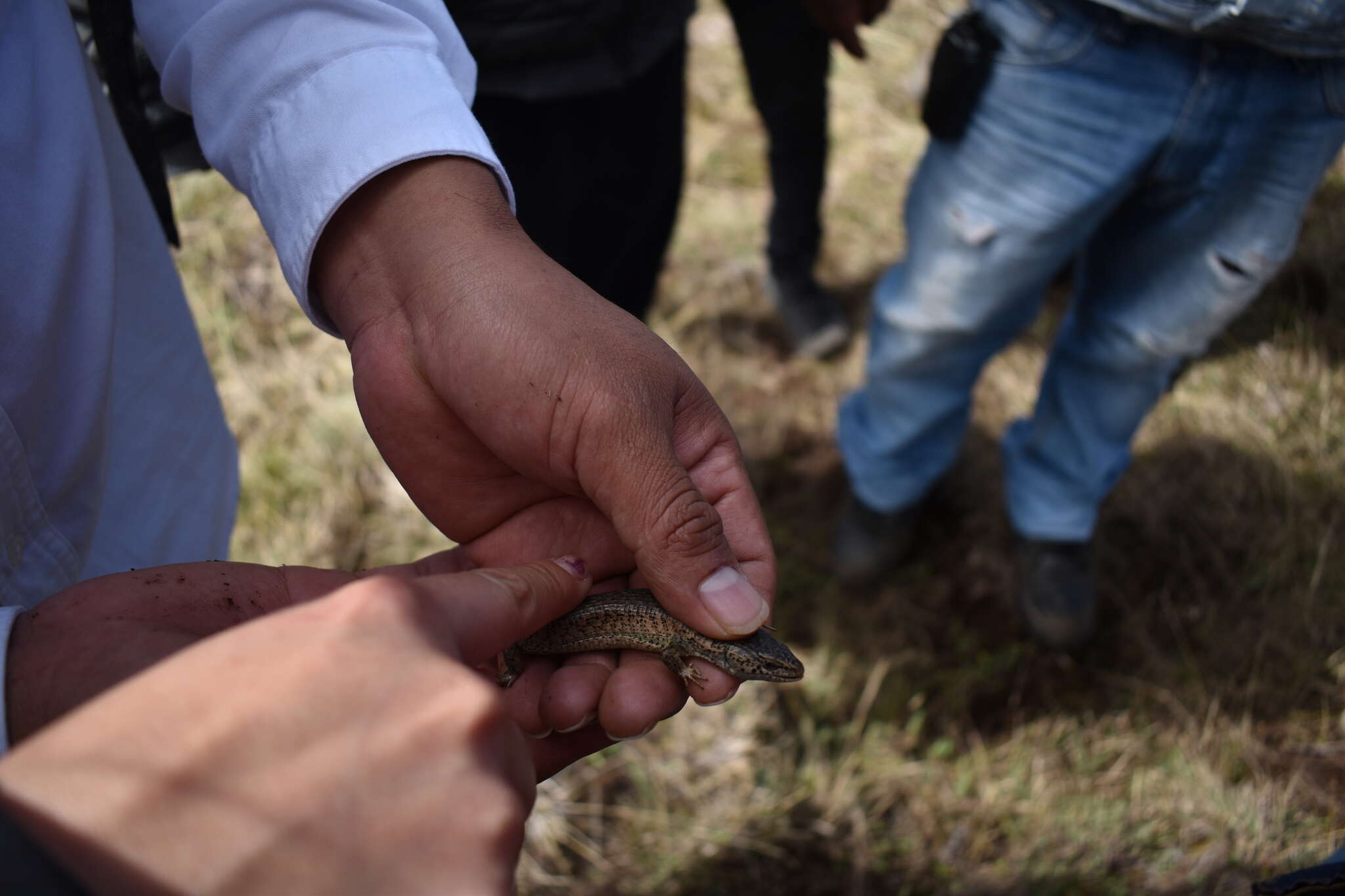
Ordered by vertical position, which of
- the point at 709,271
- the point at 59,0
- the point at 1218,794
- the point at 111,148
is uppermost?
the point at 59,0

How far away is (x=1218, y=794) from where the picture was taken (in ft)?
11.5

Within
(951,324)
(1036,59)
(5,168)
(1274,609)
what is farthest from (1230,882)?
(5,168)

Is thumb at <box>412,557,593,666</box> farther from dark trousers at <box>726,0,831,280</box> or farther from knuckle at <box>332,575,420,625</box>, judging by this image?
dark trousers at <box>726,0,831,280</box>

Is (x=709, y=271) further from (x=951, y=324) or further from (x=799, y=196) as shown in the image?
(x=951, y=324)

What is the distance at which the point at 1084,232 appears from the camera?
11.4 feet

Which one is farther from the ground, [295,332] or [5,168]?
[5,168]

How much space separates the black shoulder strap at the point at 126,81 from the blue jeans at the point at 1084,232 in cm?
289

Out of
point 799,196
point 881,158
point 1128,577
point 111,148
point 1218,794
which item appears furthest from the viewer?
point 881,158

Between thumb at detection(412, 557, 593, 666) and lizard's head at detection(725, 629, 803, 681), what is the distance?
34.0 inches

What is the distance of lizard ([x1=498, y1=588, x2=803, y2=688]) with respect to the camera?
2.46m

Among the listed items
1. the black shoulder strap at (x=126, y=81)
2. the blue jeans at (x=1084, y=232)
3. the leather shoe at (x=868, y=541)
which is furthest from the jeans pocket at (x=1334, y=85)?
the black shoulder strap at (x=126, y=81)

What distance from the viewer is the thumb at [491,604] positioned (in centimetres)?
141

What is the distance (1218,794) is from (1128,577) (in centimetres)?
134

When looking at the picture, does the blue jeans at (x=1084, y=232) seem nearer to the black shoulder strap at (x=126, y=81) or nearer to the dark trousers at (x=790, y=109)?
the dark trousers at (x=790, y=109)
